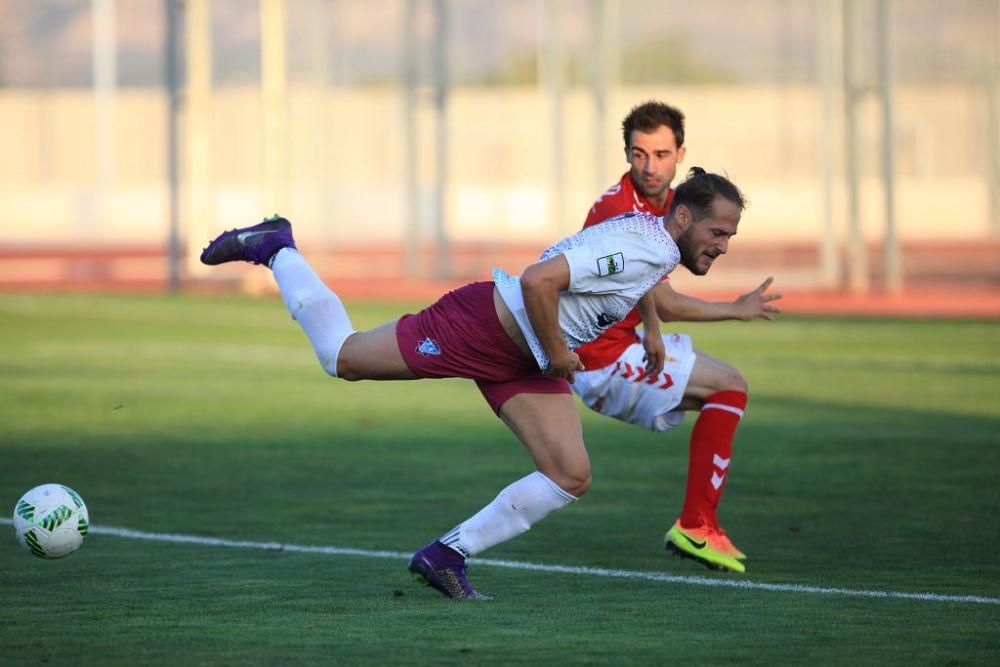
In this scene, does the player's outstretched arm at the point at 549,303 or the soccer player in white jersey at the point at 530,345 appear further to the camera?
the soccer player in white jersey at the point at 530,345

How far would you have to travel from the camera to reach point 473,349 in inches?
273

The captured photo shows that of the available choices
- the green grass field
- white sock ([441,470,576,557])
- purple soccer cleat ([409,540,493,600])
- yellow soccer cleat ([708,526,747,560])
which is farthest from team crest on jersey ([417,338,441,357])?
yellow soccer cleat ([708,526,747,560])

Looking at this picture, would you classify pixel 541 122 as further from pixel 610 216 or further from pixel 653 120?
pixel 610 216

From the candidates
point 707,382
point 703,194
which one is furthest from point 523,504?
point 707,382

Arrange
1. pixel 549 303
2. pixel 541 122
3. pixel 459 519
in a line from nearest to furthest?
pixel 549 303 < pixel 459 519 < pixel 541 122

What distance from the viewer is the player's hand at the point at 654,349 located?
759cm

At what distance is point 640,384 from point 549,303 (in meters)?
1.57

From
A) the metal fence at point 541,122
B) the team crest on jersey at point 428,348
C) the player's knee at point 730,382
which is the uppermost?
the metal fence at point 541,122

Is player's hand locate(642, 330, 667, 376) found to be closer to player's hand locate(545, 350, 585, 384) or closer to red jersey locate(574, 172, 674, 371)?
red jersey locate(574, 172, 674, 371)

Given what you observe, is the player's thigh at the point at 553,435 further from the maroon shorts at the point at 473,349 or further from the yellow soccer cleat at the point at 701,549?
the yellow soccer cleat at the point at 701,549

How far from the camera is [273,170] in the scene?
3212 cm

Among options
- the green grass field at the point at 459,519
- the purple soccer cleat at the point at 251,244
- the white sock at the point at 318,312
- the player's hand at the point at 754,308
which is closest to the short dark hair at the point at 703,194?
the player's hand at the point at 754,308

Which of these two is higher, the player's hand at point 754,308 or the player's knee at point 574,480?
the player's hand at point 754,308

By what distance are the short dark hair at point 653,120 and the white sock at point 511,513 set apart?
194 cm
